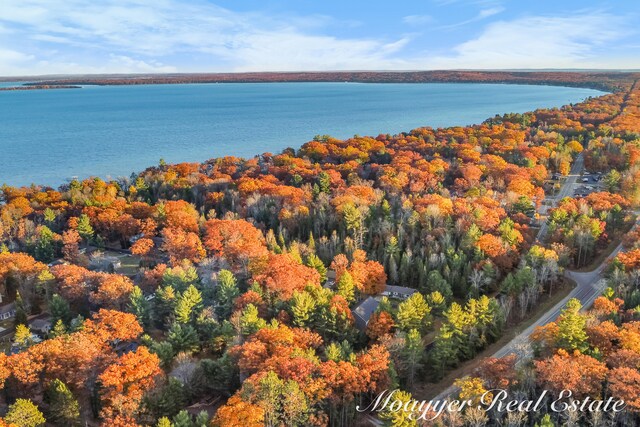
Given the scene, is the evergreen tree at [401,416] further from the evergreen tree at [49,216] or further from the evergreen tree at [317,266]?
the evergreen tree at [49,216]

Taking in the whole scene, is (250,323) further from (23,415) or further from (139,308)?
(23,415)

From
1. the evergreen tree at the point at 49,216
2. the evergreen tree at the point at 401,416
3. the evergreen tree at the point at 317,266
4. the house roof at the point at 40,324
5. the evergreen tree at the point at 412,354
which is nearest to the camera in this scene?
the evergreen tree at the point at 401,416

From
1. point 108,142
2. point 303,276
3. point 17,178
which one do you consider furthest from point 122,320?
point 108,142

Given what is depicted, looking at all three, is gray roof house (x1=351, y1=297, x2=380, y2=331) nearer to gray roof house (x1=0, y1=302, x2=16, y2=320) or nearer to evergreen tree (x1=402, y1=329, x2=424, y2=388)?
evergreen tree (x1=402, y1=329, x2=424, y2=388)

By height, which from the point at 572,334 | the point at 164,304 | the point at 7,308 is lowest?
the point at 7,308

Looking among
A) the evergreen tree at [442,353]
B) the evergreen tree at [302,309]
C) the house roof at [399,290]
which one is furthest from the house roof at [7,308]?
the evergreen tree at [442,353]

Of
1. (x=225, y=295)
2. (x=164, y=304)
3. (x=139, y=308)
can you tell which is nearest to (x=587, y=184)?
(x=225, y=295)

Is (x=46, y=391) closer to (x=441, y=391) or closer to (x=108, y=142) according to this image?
(x=441, y=391)
